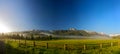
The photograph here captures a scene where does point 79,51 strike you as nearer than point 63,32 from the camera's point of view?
No

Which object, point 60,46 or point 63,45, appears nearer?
point 63,45

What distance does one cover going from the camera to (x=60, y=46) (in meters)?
9.80

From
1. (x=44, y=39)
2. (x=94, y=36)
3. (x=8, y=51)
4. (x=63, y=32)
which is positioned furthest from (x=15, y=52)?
(x=94, y=36)

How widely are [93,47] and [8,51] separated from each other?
2.50m

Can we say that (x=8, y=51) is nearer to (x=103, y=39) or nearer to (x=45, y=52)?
(x=45, y=52)

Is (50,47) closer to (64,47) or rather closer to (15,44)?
(64,47)

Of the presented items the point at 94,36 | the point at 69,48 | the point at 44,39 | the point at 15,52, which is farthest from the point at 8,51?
the point at 94,36

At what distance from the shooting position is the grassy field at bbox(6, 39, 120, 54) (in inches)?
379

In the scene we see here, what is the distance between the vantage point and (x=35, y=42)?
9.66 metres

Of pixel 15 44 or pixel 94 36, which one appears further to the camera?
pixel 15 44

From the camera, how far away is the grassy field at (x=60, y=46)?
9.62 metres

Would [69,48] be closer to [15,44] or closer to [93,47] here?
[93,47]

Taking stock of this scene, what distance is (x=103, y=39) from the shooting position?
9570 millimetres

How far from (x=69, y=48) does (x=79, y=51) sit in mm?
304
